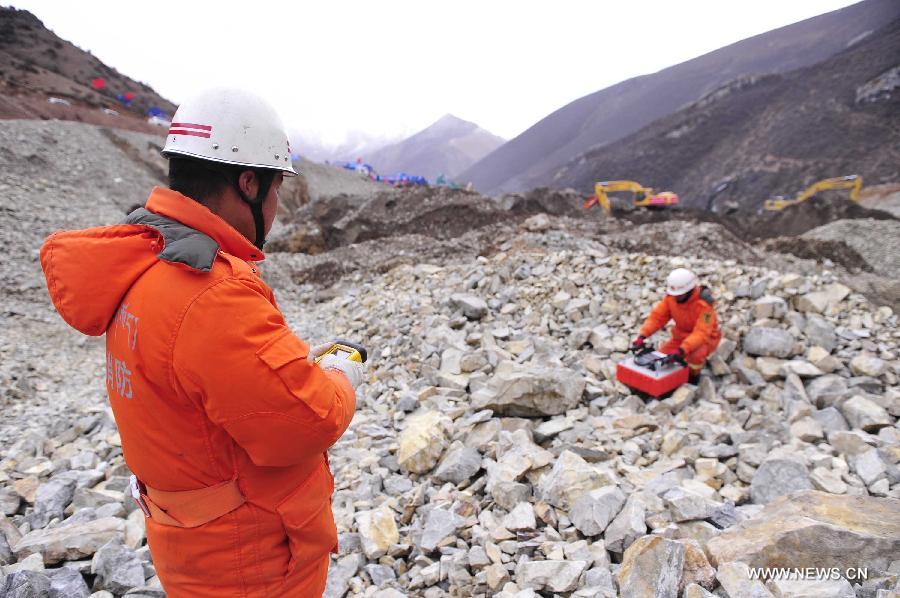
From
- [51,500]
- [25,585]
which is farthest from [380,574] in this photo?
[51,500]

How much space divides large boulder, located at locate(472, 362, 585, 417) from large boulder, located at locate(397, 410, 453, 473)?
0.47 m

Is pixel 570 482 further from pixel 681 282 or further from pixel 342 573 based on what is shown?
pixel 681 282

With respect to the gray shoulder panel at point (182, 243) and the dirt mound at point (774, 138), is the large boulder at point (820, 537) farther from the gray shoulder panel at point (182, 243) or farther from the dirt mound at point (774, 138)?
the dirt mound at point (774, 138)

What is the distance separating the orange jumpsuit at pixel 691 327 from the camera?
487 centimetres

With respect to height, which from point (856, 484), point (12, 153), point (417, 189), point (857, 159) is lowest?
point (857, 159)

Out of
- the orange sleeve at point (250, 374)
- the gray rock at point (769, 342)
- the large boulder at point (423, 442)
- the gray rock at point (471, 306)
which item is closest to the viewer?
the orange sleeve at point (250, 374)

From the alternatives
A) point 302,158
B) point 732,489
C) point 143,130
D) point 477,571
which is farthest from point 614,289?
point 302,158

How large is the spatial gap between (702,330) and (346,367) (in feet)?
14.2

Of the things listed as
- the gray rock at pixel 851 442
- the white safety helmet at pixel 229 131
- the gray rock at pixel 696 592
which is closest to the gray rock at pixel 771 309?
the gray rock at pixel 851 442

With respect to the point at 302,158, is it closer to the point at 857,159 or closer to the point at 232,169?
the point at 232,169

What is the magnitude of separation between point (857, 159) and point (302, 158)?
122ft

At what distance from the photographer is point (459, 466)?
3.51 metres

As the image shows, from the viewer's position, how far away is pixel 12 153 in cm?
1391

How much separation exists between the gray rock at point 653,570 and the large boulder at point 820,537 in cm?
28
